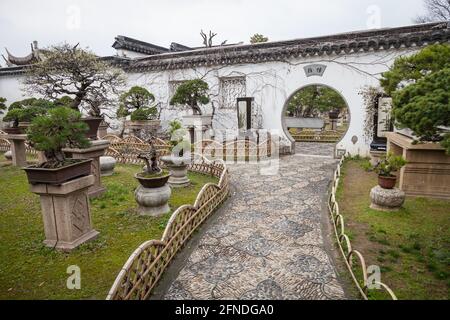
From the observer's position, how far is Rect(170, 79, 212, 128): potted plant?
1412cm

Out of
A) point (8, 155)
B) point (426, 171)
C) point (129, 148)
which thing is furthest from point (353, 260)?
point (8, 155)

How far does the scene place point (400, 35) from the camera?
11344mm

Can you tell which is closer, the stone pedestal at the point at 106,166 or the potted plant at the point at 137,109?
the stone pedestal at the point at 106,166

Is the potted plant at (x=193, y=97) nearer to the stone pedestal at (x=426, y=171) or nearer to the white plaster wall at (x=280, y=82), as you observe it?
the white plaster wall at (x=280, y=82)

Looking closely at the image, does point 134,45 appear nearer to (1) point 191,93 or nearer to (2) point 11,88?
(1) point 191,93

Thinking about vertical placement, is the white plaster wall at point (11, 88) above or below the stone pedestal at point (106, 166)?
above

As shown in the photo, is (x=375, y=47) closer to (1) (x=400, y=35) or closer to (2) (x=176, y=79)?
(1) (x=400, y=35)

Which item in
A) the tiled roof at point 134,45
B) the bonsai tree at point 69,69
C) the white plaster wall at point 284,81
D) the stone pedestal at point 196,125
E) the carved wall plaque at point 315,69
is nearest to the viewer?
the bonsai tree at point 69,69

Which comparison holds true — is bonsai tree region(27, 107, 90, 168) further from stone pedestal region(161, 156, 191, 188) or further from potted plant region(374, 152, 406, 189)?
potted plant region(374, 152, 406, 189)

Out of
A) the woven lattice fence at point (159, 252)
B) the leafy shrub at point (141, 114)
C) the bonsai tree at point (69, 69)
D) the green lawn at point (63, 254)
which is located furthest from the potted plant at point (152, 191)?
the leafy shrub at point (141, 114)

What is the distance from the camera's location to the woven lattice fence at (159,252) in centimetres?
353

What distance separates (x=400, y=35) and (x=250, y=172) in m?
7.63

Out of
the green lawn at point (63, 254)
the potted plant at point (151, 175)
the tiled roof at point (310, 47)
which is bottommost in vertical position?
the green lawn at point (63, 254)

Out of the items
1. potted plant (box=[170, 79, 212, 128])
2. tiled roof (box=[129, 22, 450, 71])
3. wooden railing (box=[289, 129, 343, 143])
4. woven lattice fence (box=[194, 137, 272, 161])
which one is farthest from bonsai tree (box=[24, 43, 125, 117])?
wooden railing (box=[289, 129, 343, 143])
